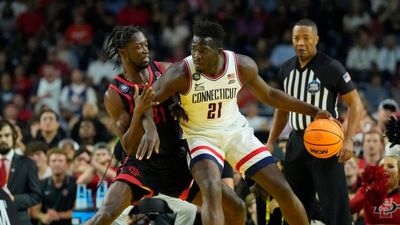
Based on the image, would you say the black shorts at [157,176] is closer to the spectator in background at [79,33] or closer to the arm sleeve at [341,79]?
the arm sleeve at [341,79]

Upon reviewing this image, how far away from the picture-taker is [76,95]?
15.1 meters

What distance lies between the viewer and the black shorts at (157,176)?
7.30 metres

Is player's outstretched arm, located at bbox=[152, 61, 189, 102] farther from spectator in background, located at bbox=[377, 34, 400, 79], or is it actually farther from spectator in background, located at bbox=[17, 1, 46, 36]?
spectator in background, located at bbox=[17, 1, 46, 36]

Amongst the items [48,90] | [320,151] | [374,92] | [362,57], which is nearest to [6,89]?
[48,90]

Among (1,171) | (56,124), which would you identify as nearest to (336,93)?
(1,171)

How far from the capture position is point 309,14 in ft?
52.9

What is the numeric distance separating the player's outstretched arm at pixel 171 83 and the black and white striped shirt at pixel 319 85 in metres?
1.39

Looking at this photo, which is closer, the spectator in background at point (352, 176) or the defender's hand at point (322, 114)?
the defender's hand at point (322, 114)

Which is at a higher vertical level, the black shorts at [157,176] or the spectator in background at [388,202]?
the black shorts at [157,176]

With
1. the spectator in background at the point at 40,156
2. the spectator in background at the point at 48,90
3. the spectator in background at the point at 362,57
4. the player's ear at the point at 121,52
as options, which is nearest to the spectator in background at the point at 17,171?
the spectator in background at the point at 40,156

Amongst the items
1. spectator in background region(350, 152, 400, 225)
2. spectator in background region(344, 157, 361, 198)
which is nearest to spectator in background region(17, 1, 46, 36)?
spectator in background region(344, 157, 361, 198)

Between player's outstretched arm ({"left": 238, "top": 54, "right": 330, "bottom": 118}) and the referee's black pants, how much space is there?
52cm

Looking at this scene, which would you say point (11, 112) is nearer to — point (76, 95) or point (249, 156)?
point (76, 95)

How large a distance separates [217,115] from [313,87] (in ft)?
3.95
